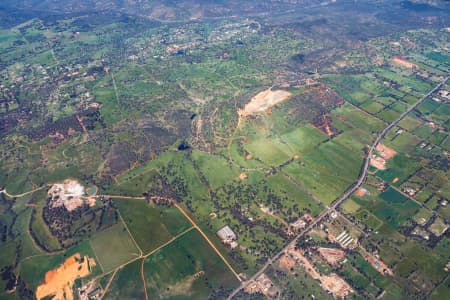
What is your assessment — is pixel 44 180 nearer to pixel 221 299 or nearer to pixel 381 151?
pixel 221 299

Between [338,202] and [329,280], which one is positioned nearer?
[329,280]

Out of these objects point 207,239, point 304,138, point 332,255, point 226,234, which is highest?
point 304,138

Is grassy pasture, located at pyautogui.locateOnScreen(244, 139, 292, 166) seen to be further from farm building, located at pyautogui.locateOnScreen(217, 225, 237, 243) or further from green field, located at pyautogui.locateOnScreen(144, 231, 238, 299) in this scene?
green field, located at pyautogui.locateOnScreen(144, 231, 238, 299)

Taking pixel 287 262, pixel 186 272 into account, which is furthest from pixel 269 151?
pixel 186 272

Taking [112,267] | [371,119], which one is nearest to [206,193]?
[112,267]

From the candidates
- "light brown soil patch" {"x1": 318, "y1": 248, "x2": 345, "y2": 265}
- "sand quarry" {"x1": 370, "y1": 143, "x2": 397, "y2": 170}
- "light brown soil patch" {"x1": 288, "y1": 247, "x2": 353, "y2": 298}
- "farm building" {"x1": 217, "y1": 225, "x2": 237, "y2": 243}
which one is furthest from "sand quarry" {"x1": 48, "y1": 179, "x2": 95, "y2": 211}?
"sand quarry" {"x1": 370, "y1": 143, "x2": 397, "y2": 170}

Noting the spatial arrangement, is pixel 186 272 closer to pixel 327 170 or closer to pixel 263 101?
pixel 327 170

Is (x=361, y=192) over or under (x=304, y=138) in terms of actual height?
under
